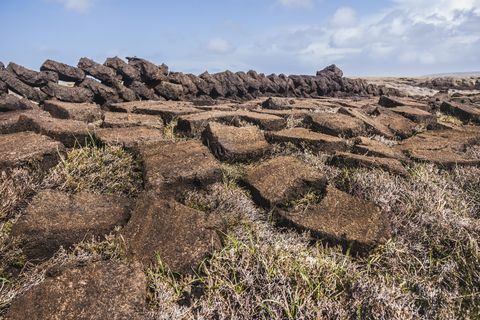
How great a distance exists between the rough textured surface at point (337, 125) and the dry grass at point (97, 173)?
172 centimetres

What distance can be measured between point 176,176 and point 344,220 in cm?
95

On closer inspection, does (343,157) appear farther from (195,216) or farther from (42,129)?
(42,129)

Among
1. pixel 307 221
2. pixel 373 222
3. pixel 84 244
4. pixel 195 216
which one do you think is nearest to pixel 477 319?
pixel 373 222

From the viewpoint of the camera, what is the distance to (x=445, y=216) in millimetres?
2156

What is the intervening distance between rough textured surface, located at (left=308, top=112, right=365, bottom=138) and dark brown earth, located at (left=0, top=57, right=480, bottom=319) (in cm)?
1

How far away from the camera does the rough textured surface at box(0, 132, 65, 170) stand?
7.14 feet

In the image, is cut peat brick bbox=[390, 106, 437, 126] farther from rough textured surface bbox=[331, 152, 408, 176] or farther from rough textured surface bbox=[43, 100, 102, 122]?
rough textured surface bbox=[43, 100, 102, 122]

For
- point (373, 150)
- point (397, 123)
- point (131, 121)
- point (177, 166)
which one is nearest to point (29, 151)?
point (177, 166)

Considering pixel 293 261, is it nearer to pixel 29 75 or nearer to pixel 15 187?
pixel 15 187

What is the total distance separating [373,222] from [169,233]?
106cm

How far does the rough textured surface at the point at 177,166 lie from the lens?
222 centimetres

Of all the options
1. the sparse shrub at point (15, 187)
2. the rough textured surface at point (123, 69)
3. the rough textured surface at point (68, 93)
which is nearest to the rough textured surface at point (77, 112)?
the rough textured surface at point (68, 93)

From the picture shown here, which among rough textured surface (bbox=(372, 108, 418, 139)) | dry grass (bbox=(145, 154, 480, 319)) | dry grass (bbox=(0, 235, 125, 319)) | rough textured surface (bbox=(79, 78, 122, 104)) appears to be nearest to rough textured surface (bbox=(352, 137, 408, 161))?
dry grass (bbox=(145, 154, 480, 319))

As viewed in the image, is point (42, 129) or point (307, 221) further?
point (42, 129)
